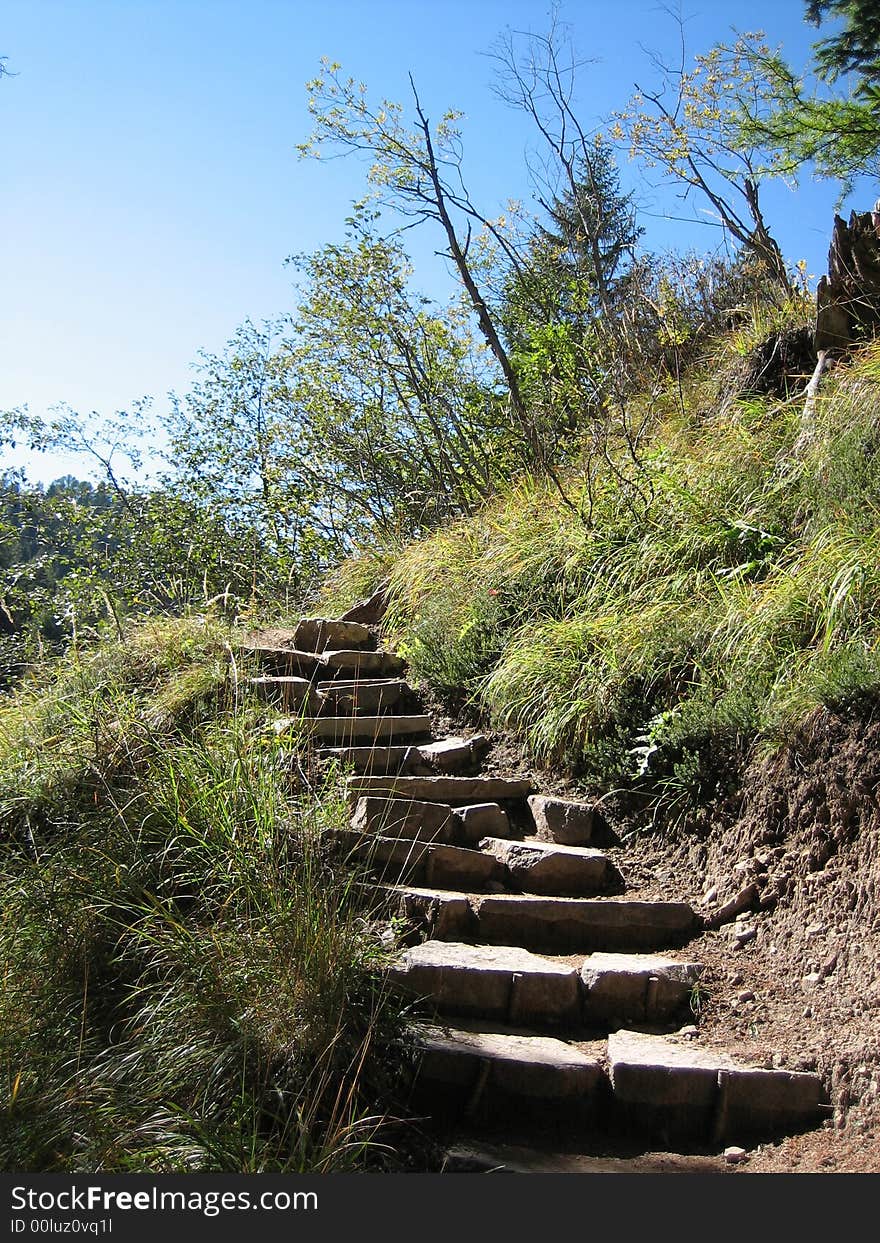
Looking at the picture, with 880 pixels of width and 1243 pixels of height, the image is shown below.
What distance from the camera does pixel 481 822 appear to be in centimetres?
449

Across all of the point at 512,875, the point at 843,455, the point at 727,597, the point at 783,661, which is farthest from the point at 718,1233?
the point at 843,455

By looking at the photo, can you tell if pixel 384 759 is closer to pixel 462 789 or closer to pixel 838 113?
pixel 462 789

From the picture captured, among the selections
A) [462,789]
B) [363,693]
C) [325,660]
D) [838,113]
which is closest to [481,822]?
[462,789]

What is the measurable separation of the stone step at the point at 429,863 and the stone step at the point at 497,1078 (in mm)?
890

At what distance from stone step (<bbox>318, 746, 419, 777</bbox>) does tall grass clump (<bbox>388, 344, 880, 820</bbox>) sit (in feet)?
1.86

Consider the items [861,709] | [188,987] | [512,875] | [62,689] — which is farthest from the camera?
[62,689]

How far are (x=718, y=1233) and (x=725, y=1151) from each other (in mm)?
568

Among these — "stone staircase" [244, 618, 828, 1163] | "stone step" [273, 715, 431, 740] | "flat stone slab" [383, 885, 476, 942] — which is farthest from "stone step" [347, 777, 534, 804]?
"flat stone slab" [383, 885, 476, 942]

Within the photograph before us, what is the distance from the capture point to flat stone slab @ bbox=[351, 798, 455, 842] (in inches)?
157

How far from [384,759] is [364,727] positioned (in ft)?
0.95

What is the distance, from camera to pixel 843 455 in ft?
17.1

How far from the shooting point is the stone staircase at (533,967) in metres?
2.92

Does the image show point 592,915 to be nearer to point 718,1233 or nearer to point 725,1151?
point 725,1151

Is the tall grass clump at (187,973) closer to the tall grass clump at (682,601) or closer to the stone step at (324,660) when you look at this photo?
the tall grass clump at (682,601)
